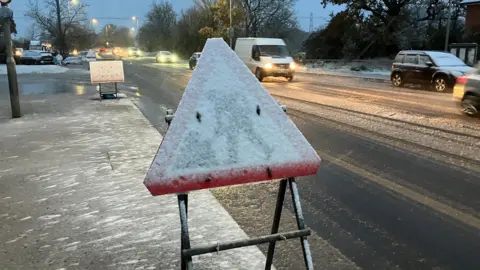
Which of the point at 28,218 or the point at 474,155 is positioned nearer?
the point at 28,218

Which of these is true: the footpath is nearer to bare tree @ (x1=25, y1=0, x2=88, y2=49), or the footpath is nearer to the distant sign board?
the distant sign board

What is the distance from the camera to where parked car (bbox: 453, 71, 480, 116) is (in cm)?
1095

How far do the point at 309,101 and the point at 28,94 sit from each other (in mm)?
10167

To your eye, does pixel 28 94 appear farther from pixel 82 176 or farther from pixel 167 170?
pixel 167 170

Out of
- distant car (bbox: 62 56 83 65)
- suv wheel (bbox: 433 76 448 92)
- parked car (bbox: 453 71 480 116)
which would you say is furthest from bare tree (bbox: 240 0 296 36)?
parked car (bbox: 453 71 480 116)

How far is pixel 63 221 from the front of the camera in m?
4.34

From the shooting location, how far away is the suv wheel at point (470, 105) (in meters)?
10.9

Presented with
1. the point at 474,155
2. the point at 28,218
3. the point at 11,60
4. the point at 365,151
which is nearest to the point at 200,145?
the point at 28,218

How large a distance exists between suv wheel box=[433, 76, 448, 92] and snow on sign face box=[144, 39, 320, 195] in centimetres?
1751

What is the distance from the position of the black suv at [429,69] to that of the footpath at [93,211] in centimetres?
1394

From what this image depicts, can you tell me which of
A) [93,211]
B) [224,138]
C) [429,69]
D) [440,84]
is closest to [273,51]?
[429,69]

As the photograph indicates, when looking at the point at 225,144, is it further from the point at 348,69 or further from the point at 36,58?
the point at 36,58

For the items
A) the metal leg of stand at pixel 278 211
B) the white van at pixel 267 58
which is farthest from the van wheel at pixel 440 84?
the metal leg of stand at pixel 278 211

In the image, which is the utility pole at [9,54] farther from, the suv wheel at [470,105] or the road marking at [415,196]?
the suv wheel at [470,105]
